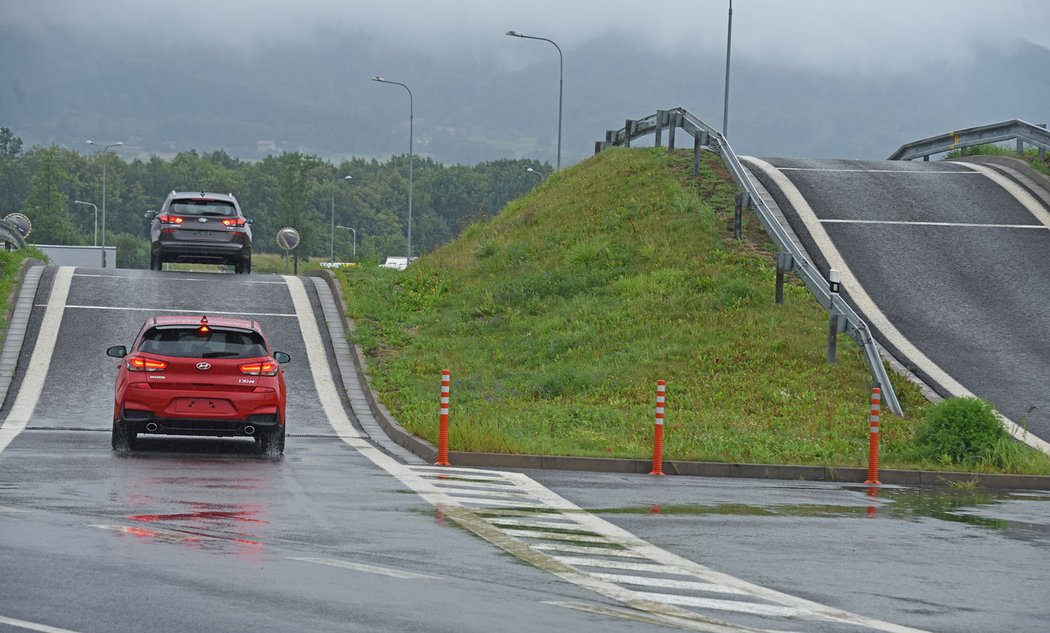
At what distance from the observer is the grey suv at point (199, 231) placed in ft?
108

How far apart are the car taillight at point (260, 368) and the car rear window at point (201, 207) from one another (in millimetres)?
16636

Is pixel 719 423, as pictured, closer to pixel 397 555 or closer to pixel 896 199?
pixel 397 555

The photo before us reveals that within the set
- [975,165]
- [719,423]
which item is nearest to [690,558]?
[719,423]

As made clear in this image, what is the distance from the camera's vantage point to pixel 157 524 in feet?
37.1

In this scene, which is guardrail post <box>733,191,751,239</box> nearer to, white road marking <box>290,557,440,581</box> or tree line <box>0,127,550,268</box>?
white road marking <box>290,557,440,581</box>

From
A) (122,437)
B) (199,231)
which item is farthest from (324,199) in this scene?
(122,437)

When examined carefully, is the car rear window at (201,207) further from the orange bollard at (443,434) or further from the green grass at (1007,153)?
the green grass at (1007,153)

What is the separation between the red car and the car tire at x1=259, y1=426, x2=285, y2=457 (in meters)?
0.01

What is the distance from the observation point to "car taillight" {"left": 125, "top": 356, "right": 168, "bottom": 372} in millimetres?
16859

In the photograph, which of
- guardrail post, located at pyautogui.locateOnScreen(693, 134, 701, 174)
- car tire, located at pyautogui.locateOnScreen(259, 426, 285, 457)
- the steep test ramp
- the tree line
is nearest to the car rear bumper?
car tire, located at pyautogui.locateOnScreen(259, 426, 285, 457)

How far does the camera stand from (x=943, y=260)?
1133 inches

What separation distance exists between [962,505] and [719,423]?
5.54 meters

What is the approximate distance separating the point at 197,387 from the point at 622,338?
10218 millimetres

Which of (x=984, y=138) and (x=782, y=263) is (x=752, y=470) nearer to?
(x=782, y=263)
